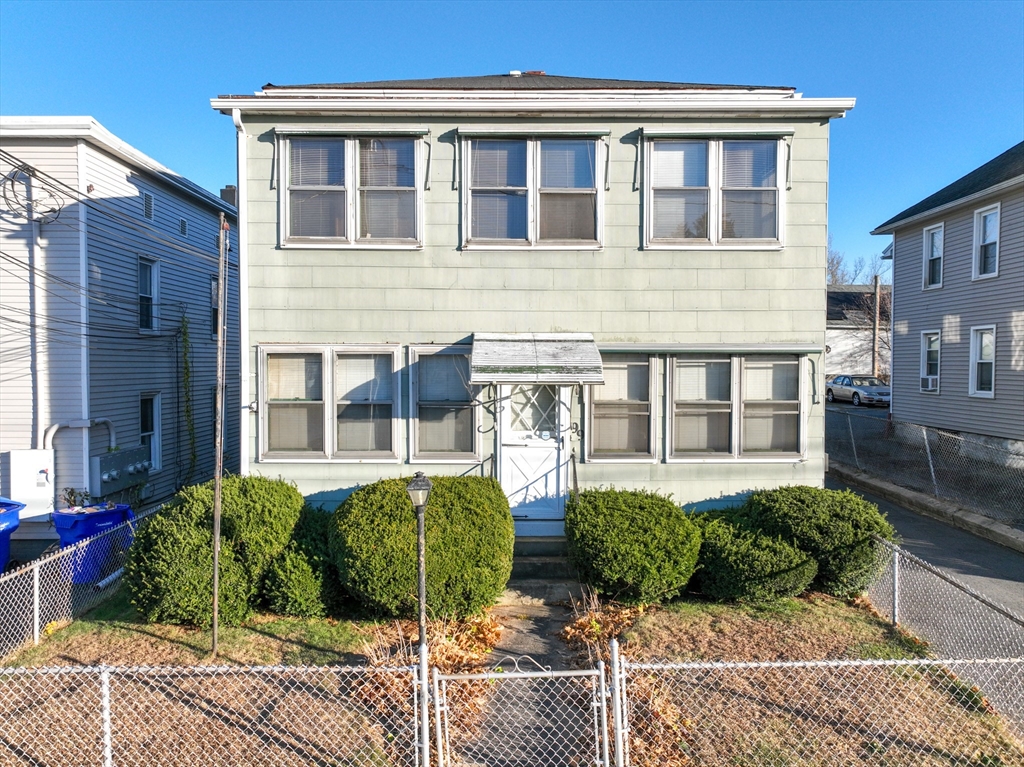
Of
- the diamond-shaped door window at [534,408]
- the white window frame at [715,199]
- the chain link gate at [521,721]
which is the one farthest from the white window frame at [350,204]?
the chain link gate at [521,721]

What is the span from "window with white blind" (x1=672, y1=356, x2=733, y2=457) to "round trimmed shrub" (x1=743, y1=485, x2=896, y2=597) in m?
1.31

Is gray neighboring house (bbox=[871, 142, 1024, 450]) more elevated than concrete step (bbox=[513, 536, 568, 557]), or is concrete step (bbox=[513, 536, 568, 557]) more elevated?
gray neighboring house (bbox=[871, 142, 1024, 450])

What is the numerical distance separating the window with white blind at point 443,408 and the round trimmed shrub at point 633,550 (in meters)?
2.01

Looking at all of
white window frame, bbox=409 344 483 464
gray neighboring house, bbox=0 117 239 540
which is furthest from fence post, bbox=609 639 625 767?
gray neighboring house, bbox=0 117 239 540

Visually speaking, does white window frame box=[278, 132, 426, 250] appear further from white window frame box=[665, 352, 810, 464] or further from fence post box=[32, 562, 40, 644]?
fence post box=[32, 562, 40, 644]

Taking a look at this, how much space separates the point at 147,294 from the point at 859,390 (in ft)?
91.2

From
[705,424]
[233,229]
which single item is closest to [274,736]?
[705,424]

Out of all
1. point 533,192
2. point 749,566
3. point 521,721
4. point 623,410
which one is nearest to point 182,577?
point 521,721

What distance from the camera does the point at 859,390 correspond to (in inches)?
1057

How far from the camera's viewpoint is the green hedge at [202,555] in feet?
19.9

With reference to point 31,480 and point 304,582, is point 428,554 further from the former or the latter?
point 31,480

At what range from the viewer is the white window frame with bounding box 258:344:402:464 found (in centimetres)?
789

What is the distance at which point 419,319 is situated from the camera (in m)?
7.90

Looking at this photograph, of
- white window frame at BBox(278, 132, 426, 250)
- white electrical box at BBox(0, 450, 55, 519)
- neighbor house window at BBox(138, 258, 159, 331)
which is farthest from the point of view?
neighbor house window at BBox(138, 258, 159, 331)
